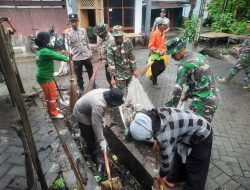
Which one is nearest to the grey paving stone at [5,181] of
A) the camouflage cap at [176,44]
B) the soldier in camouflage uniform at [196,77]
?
the soldier in camouflage uniform at [196,77]

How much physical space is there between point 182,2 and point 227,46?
10.3 m

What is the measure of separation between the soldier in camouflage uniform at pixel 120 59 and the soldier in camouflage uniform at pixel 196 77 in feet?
5.72

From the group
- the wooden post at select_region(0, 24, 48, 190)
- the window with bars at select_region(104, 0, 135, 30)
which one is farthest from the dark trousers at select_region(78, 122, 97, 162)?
the window with bars at select_region(104, 0, 135, 30)

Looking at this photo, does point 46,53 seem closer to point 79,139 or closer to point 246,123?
point 79,139

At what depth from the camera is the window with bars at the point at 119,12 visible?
554 inches

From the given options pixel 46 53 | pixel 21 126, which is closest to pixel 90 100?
pixel 21 126

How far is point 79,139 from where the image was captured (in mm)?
4695

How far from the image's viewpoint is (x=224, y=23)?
44.7ft

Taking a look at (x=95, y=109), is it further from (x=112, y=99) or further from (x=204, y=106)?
(x=204, y=106)

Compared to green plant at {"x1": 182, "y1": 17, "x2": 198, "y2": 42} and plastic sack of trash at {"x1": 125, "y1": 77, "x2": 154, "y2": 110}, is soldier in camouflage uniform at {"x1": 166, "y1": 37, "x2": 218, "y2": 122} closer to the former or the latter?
plastic sack of trash at {"x1": 125, "y1": 77, "x2": 154, "y2": 110}

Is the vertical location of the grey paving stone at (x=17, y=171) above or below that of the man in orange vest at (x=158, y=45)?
below

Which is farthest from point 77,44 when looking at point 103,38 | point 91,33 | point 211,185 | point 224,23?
point 224,23

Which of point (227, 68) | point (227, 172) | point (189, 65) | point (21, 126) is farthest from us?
point (227, 68)

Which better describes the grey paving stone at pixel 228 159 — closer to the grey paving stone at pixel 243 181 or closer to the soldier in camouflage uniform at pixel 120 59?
the grey paving stone at pixel 243 181
